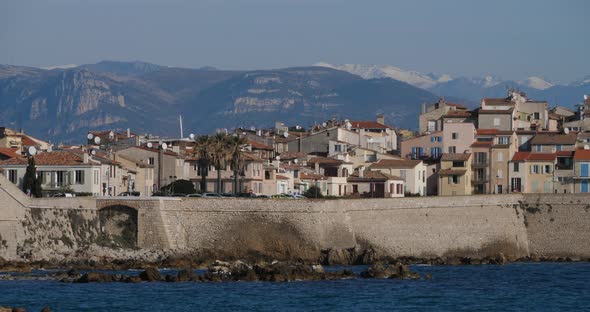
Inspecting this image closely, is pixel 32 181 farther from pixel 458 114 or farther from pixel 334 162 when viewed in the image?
pixel 458 114

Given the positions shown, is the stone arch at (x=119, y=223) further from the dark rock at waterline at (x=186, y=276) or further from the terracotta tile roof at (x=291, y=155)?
the terracotta tile roof at (x=291, y=155)

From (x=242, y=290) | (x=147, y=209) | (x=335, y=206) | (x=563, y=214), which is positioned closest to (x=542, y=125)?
Result: (x=563, y=214)

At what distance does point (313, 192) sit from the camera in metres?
108

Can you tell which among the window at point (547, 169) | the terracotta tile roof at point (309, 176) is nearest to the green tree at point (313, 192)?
the terracotta tile roof at point (309, 176)

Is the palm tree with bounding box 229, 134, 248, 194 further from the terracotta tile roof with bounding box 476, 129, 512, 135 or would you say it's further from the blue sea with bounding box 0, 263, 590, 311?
the terracotta tile roof with bounding box 476, 129, 512, 135

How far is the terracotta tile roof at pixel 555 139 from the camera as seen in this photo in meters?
117

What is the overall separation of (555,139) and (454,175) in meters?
9.17

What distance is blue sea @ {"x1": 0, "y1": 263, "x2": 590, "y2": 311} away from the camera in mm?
68375

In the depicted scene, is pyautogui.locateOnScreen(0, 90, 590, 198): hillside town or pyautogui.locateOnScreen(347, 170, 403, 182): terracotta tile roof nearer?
pyautogui.locateOnScreen(0, 90, 590, 198): hillside town

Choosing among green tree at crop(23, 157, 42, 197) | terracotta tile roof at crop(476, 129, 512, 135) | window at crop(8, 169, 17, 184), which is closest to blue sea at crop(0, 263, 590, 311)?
green tree at crop(23, 157, 42, 197)

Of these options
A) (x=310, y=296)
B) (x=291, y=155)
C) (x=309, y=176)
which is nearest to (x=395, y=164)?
(x=309, y=176)

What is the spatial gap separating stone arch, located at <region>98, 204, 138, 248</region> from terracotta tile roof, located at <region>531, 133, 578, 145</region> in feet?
139

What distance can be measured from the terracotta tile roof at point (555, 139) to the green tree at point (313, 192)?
18.7 metres

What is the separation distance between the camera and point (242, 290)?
73875mm
